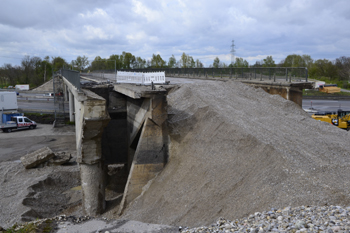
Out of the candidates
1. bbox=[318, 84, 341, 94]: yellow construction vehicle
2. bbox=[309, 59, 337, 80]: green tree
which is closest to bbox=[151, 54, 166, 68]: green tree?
bbox=[318, 84, 341, 94]: yellow construction vehicle

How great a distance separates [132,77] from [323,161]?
1312cm

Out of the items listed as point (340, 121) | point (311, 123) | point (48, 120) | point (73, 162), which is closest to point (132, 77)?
point (73, 162)

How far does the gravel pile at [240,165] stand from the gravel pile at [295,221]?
0.82 metres

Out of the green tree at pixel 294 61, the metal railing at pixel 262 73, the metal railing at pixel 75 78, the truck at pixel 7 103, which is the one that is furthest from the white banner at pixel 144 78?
the green tree at pixel 294 61

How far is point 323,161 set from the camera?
1238 cm

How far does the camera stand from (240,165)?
43.0 ft

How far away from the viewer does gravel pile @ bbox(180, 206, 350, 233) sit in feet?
24.2

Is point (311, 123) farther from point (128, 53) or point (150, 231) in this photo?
point (128, 53)

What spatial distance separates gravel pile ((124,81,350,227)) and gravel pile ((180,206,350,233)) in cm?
82

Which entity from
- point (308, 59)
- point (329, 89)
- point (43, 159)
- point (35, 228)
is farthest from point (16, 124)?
point (308, 59)

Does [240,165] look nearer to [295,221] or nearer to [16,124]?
[295,221]

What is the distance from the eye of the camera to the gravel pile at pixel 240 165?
10.6 m

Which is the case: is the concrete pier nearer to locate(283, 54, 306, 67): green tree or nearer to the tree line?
the tree line

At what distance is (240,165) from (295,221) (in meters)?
5.22
